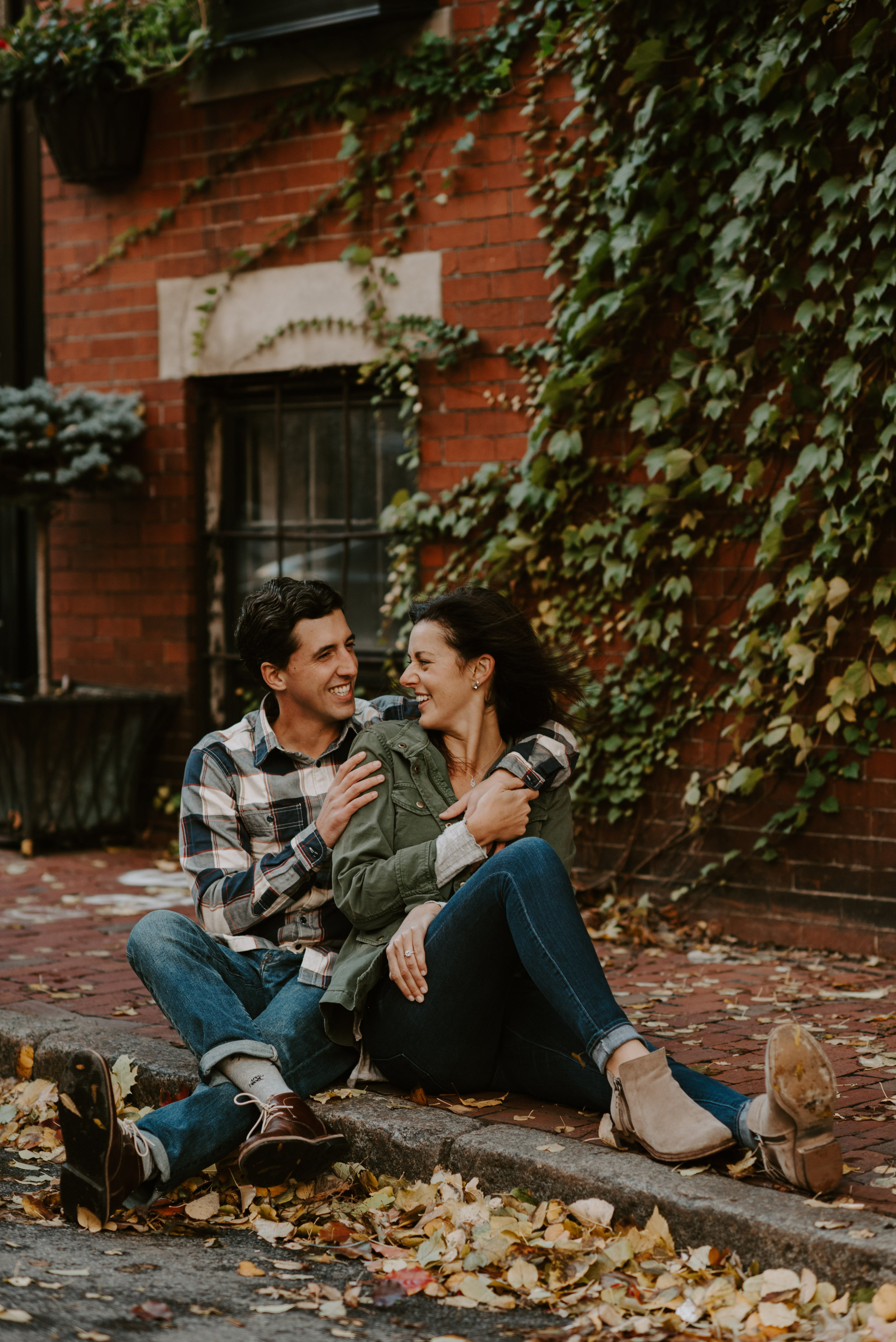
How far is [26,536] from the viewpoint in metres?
8.42

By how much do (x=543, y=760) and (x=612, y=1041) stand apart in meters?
0.74

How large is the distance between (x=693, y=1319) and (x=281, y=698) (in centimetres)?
177

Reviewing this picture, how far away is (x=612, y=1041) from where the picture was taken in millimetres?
2969

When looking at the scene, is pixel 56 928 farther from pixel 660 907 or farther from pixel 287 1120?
pixel 287 1120

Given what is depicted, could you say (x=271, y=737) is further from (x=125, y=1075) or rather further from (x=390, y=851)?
(x=125, y=1075)

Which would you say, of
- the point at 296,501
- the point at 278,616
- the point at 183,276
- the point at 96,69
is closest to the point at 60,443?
the point at 183,276

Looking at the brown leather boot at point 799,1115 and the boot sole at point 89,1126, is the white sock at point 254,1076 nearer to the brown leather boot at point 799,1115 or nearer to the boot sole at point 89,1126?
the boot sole at point 89,1126

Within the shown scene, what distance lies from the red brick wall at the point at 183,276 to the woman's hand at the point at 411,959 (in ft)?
10.5

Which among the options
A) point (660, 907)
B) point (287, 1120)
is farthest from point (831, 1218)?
point (660, 907)

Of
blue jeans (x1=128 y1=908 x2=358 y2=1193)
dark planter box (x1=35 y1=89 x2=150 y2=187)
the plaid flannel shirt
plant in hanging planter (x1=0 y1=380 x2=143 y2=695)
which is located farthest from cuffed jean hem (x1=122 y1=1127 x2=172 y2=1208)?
dark planter box (x1=35 y1=89 x2=150 y2=187)

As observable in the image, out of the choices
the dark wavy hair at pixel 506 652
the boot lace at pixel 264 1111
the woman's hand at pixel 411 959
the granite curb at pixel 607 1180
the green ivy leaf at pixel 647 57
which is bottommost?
the granite curb at pixel 607 1180

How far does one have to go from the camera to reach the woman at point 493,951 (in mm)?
2932

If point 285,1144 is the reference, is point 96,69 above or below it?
above

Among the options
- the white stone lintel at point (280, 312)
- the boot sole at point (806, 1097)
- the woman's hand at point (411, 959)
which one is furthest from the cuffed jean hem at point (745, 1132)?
the white stone lintel at point (280, 312)
